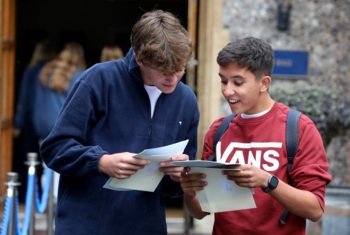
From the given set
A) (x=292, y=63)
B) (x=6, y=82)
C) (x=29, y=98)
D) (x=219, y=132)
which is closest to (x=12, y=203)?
(x=219, y=132)

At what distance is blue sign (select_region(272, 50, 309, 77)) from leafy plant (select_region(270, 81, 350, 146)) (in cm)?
125

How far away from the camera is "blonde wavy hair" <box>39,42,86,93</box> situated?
8624 mm

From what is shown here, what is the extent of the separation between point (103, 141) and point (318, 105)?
3427 mm

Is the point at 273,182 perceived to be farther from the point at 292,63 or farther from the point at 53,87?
the point at 53,87

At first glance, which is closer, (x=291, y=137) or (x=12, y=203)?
(x=291, y=137)

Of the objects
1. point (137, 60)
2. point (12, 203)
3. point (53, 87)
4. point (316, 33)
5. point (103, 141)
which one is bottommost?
point (12, 203)

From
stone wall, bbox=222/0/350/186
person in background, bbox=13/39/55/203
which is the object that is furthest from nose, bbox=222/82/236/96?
person in background, bbox=13/39/55/203

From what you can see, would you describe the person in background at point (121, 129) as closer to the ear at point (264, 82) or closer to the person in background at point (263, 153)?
the person in background at point (263, 153)

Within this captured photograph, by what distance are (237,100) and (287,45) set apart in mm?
4985

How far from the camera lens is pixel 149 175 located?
327 centimetres

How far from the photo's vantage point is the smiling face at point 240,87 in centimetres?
328

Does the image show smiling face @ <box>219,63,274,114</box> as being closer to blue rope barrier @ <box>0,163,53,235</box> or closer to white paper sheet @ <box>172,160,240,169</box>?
white paper sheet @ <box>172,160,240,169</box>

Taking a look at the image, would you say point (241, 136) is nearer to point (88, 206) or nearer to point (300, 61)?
point (88, 206)

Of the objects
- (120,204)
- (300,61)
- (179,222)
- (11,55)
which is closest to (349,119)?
(300,61)
